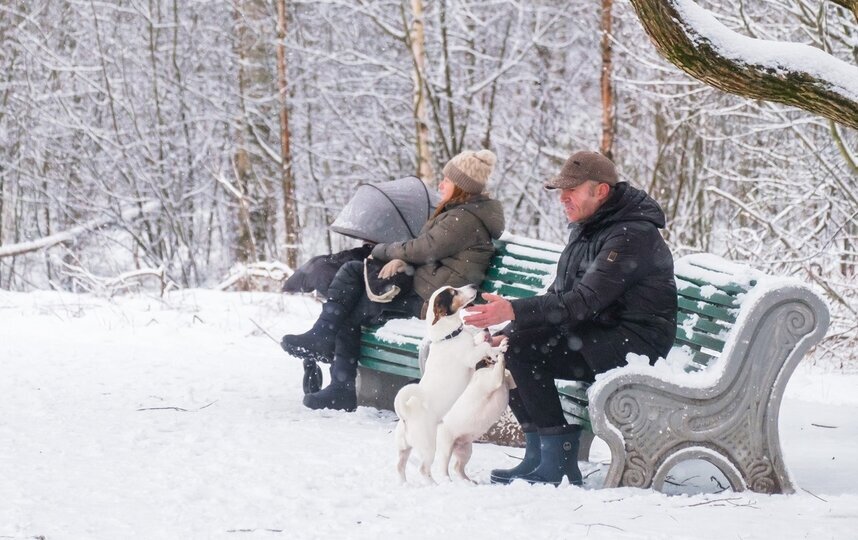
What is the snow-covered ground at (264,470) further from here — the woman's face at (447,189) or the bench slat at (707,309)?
the woman's face at (447,189)

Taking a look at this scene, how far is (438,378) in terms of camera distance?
14.3ft

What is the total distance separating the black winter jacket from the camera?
4254mm

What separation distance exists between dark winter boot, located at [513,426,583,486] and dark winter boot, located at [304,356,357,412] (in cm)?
192

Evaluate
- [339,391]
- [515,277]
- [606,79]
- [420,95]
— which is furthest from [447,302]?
[606,79]

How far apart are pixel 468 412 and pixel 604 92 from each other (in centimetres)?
913

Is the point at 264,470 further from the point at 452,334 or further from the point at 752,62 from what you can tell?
the point at 752,62

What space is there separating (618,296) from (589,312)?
0.16 metres

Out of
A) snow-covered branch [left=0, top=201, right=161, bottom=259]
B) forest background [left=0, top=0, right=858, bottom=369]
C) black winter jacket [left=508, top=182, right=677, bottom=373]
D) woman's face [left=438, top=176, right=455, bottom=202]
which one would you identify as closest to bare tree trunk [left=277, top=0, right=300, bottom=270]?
forest background [left=0, top=0, right=858, bottom=369]

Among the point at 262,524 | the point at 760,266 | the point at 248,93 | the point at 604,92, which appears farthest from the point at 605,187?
the point at 248,93

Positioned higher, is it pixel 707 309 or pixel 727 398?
pixel 707 309

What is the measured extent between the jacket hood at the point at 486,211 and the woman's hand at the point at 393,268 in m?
0.44

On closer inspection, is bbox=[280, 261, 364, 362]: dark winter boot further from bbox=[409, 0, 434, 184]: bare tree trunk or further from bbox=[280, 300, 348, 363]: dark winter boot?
bbox=[409, 0, 434, 184]: bare tree trunk

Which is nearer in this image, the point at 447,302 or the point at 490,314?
the point at 490,314

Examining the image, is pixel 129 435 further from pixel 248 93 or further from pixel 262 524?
pixel 248 93
